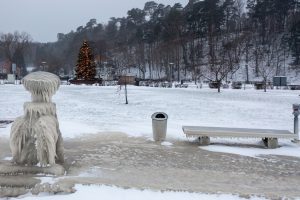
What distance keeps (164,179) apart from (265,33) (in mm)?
83892

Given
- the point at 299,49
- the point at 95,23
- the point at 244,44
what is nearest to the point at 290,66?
the point at 299,49

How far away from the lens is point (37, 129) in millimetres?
8016

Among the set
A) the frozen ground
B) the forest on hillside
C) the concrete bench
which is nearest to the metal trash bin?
the frozen ground

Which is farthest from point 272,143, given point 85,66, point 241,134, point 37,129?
point 85,66

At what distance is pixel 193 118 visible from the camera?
17344 mm

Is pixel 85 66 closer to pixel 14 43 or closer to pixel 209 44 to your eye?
pixel 209 44

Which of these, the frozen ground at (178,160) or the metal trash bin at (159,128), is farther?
the metal trash bin at (159,128)

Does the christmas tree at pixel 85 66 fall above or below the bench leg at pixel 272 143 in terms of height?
above

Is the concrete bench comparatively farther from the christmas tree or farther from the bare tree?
the bare tree

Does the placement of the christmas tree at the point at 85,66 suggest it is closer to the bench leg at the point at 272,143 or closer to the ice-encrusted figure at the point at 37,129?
the bench leg at the point at 272,143

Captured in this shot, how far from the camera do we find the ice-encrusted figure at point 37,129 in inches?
316

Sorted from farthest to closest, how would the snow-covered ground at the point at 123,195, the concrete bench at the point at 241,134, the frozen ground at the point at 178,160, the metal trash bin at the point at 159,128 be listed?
the metal trash bin at the point at 159,128
the concrete bench at the point at 241,134
the frozen ground at the point at 178,160
the snow-covered ground at the point at 123,195

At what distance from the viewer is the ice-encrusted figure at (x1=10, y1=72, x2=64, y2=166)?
8.02m

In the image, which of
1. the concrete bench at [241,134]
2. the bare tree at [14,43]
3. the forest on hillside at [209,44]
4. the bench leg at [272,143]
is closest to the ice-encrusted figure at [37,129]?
the concrete bench at [241,134]
